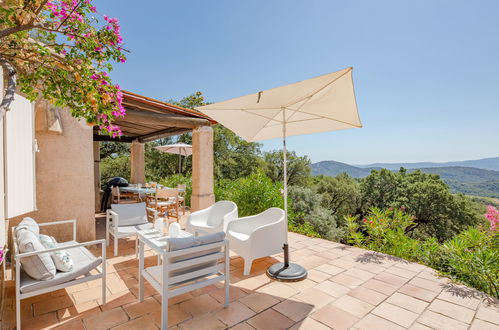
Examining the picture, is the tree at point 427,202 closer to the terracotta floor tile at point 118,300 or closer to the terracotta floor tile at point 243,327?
the terracotta floor tile at point 243,327

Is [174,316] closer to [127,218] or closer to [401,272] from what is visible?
[127,218]

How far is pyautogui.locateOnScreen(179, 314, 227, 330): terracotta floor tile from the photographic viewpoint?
213cm

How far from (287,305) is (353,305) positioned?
0.71 metres

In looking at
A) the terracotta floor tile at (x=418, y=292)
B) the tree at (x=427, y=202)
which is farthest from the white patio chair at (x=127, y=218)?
the tree at (x=427, y=202)

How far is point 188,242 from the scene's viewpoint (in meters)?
2.22

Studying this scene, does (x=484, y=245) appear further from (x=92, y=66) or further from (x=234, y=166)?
(x=234, y=166)

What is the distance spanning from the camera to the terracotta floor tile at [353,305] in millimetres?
2408

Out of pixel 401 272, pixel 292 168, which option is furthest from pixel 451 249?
pixel 292 168

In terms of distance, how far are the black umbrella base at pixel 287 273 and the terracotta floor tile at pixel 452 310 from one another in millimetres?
1388

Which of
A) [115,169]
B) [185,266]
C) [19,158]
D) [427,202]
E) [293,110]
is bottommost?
[427,202]

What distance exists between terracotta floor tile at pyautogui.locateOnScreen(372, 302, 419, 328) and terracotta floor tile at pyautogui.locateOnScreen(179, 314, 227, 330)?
158cm

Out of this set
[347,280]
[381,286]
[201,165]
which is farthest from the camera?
[201,165]

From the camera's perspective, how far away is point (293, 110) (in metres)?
3.23

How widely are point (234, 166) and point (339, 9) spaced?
13832 mm
